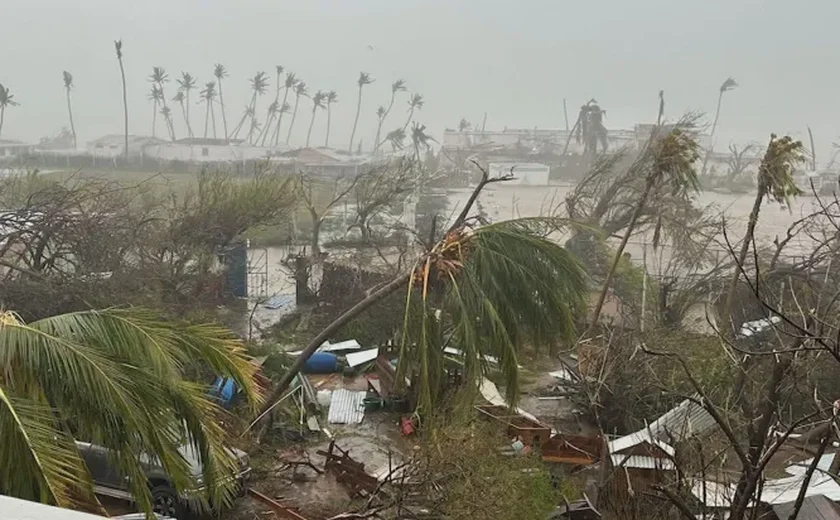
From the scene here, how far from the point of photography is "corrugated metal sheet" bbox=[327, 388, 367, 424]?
12341 millimetres

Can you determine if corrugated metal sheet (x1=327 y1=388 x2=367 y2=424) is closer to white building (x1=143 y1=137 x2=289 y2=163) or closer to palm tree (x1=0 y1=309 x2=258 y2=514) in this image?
palm tree (x1=0 y1=309 x2=258 y2=514)

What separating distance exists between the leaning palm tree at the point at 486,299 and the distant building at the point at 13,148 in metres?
30.2

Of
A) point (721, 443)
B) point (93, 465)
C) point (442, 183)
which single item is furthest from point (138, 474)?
point (442, 183)

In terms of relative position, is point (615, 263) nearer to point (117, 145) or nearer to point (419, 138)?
point (419, 138)

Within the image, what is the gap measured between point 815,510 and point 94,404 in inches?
275

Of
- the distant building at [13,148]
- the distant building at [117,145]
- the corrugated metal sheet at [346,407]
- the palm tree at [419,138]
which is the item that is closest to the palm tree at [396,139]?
the palm tree at [419,138]

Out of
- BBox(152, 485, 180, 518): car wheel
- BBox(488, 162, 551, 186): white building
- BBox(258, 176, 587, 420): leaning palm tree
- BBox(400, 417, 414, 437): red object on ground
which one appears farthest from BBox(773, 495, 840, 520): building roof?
BBox(488, 162, 551, 186): white building

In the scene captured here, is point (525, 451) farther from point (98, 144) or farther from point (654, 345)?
point (98, 144)

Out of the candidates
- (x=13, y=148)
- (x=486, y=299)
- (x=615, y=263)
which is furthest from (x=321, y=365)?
(x=13, y=148)

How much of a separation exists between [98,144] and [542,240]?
116 feet

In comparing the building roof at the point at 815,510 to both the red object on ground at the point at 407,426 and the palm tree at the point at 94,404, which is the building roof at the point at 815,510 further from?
the red object on ground at the point at 407,426

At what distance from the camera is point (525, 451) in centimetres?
1020

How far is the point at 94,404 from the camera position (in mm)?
4539

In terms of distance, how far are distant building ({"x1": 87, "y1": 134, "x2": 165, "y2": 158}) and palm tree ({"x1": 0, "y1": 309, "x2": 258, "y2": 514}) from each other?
33.2 meters
